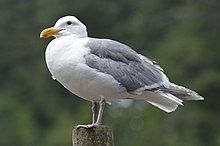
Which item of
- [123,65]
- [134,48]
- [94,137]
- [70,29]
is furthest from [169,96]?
[134,48]

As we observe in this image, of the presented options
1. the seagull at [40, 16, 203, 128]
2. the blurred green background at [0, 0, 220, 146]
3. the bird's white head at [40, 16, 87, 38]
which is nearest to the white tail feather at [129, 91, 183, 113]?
the seagull at [40, 16, 203, 128]

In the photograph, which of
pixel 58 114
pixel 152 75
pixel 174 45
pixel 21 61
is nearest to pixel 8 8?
pixel 21 61

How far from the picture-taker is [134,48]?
15.6 metres

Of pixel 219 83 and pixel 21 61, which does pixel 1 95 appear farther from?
pixel 219 83

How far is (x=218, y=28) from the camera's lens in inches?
587

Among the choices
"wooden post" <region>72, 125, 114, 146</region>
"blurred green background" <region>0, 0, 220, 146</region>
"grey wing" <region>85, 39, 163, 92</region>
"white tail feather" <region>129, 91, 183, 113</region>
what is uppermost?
"blurred green background" <region>0, 0, 220, 146</region>

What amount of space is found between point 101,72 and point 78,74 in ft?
0.62

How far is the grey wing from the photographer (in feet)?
18.9

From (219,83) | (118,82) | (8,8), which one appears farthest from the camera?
(8,8)

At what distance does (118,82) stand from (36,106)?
11238 millimetres

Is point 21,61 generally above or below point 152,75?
above

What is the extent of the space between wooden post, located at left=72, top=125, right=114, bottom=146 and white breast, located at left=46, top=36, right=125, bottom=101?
0.65 m

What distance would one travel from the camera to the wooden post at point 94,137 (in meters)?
4.91

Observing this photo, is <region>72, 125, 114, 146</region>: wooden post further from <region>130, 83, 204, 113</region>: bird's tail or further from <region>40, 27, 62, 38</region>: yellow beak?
<region>40, 27, 62, 38</region>: yellow beak
